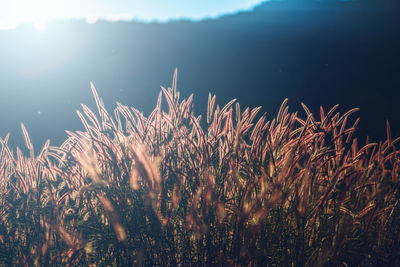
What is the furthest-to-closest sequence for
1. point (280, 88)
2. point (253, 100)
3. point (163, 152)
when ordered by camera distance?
point (280, 88), point (253, 100), point (163, 152)

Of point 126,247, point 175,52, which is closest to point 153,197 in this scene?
point 126,247

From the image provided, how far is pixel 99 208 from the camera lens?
1090 mm

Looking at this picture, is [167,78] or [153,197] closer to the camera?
[153,197]

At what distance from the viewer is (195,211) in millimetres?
879

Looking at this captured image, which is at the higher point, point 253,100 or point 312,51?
point 312,51

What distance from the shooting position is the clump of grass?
0.89 m

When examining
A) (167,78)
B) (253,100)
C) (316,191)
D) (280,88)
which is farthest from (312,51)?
(316,191)

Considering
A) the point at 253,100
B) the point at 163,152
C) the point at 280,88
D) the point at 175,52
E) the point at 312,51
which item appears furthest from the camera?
the point at 175,52

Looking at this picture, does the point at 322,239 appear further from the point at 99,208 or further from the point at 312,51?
the point at 312,51

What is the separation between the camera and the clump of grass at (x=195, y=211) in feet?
2.93

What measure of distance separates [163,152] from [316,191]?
0.48 m

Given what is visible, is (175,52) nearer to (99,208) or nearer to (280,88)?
(280,88)

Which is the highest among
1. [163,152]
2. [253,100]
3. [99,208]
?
[163,152]

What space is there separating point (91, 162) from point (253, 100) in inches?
229
